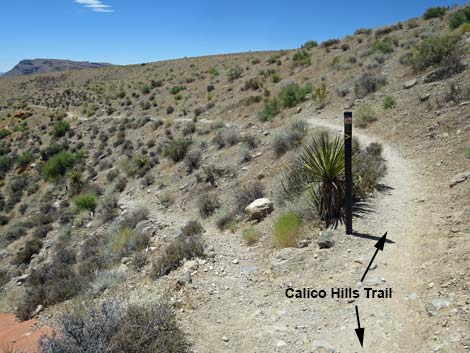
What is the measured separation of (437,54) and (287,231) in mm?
12692

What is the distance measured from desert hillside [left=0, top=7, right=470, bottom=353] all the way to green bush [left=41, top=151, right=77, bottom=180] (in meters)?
0.11

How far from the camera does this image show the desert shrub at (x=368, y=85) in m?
16.5

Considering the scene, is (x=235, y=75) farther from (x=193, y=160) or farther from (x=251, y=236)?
(x=251, y=236)

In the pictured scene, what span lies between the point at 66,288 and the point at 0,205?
59.6 ft

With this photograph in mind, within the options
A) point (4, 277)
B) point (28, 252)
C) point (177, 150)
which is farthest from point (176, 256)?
point (177, 150)

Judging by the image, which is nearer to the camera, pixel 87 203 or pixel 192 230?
pixel 192 230

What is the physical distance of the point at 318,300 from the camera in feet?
18.4

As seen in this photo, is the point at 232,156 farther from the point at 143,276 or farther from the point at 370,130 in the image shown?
the point at 143,276

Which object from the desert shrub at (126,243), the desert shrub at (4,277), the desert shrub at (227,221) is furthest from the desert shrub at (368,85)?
the desert shrub at (4,277)

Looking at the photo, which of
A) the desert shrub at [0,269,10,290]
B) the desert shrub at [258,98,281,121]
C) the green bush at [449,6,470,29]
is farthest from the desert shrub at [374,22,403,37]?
the desert shrub at [0,269,10,290]

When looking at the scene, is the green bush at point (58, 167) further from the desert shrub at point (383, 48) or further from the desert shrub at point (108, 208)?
the desert shrub at point (383, 48)

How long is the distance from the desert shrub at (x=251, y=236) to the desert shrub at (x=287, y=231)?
0.64m

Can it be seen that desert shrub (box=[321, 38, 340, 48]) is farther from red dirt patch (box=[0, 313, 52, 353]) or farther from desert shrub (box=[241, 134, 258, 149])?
red dirt patch (box=[0, 313, 52, 353])

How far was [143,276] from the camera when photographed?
8047 mm
